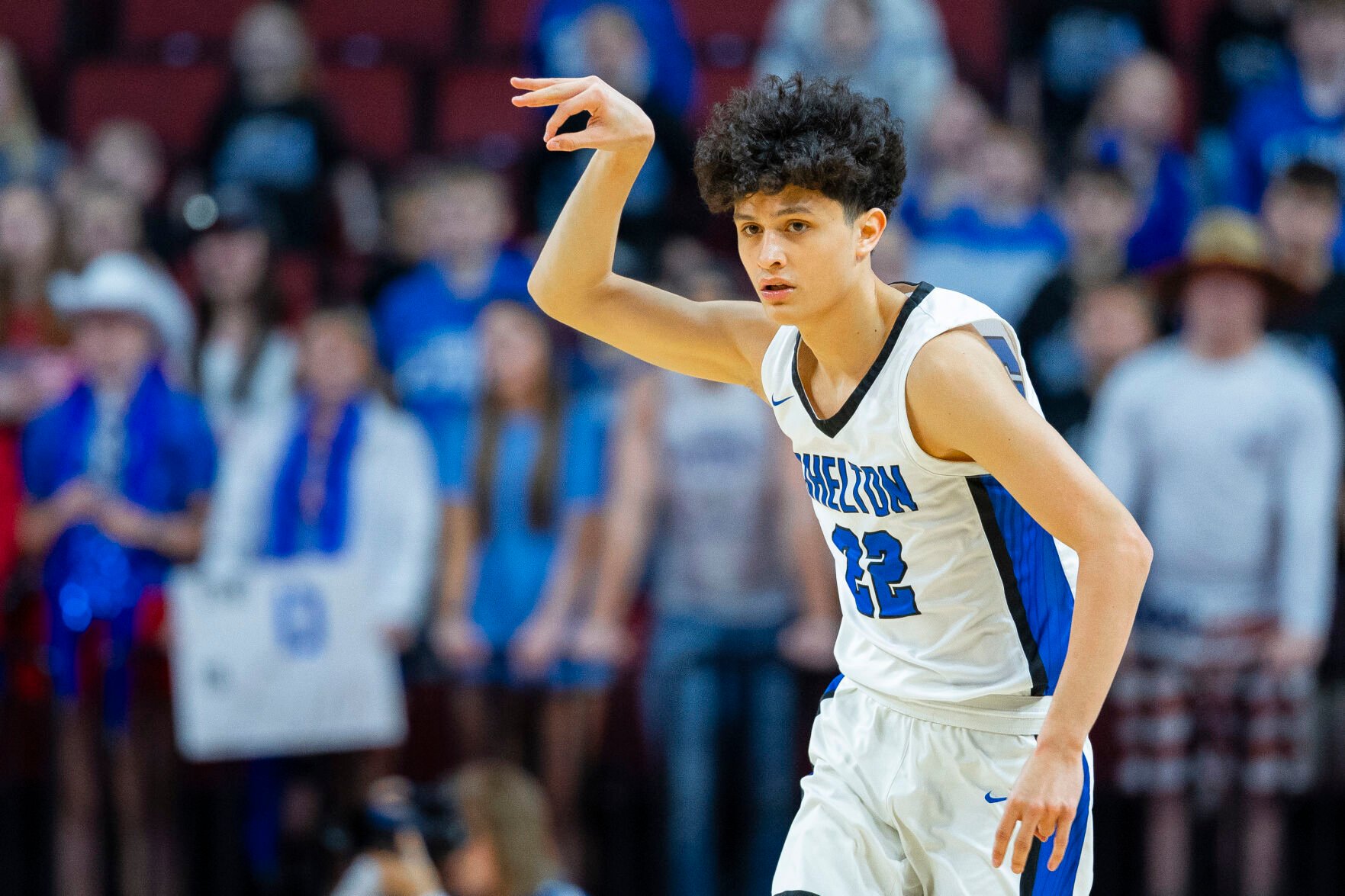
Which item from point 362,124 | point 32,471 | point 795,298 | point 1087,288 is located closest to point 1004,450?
point 795,298

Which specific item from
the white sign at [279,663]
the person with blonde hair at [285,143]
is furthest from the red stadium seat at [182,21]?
the white sign at [279,663]

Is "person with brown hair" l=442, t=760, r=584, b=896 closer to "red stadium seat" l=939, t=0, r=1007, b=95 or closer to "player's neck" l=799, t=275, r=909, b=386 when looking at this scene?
"player's neck" l=799, t=275, r=909, b=386

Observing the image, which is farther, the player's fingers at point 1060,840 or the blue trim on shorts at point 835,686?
the blue trim on shorts at point 835,686

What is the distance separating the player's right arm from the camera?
3.04 meters

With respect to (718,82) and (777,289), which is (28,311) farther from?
(777,289)

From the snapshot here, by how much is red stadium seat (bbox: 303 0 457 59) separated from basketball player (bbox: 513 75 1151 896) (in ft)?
20.5

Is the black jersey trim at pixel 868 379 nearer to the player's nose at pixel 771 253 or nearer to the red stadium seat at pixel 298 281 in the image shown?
the player's nose at pixel 771 253

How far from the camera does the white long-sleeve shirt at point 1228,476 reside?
6184 millimetres

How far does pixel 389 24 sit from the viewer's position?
920 centimetres

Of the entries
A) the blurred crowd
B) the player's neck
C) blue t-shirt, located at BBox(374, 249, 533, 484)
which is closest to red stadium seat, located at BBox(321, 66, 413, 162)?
the blurred crowd

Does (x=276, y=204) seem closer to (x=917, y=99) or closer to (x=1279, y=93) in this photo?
(x=917, y=99)

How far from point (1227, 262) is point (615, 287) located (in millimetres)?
3804

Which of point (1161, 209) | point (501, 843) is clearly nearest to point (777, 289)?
point (501, 843)

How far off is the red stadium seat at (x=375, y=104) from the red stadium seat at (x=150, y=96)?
2.20 ft
